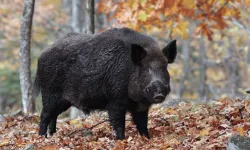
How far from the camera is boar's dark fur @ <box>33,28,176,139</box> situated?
7.69 metres

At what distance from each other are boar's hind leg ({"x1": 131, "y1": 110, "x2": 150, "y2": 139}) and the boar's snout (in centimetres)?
94

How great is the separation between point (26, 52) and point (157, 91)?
19.8 feet

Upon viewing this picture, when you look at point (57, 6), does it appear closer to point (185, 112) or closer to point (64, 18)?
point (64, 18)

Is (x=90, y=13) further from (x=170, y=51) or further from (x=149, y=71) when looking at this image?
(x=149, y=71)

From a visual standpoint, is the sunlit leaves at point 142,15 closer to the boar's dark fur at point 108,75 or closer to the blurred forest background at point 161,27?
the blurred forest background at point 161,27

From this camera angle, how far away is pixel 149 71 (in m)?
7.61

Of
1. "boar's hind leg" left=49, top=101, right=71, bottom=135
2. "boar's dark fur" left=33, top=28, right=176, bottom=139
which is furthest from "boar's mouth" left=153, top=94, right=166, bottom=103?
"boar's hind leg" left=49, top=101, right=71, bottom=135

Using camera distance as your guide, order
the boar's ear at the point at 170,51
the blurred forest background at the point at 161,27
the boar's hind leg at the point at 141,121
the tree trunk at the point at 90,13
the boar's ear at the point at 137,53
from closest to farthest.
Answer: the boar's ear at the point at 137,53, the boar's ear at the point at 170,51, the boar's hind leg at the point at 141,121, the tree trunk at the point at 90,13, the blurred forest background at the point at 161,27

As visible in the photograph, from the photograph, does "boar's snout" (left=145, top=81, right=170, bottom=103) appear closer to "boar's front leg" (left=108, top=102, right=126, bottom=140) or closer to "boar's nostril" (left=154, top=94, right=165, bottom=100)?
"boar's nostril" (left=154, top=94, right=165, bottom=100)

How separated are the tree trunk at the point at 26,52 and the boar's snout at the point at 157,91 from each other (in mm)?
5552

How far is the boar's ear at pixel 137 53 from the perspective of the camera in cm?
766

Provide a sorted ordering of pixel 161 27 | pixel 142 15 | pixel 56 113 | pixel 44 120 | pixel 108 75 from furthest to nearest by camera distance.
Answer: pixel 161 27, pixel 142 15, pixel 56 113, pixel 44 120, pixel 108 75

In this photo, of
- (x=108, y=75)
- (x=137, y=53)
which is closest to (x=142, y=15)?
(x=108, y=75)

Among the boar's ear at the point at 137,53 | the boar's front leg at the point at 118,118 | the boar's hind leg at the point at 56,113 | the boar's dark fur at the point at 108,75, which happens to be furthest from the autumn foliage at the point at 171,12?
the boar's front leg at the point at 118,118
